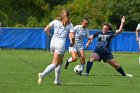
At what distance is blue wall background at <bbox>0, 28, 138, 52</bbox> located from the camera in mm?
39812

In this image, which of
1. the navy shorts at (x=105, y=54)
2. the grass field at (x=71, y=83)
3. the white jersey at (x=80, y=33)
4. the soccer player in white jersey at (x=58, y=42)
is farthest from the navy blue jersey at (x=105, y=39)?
the soccer player in white jersey at (x=58, y=42)

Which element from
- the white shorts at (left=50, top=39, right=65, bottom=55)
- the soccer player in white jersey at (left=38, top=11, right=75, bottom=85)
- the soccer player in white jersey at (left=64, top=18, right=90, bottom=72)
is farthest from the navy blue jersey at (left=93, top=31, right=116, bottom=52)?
the white shorts at (left=50, top=39, right=65, bottom=55)

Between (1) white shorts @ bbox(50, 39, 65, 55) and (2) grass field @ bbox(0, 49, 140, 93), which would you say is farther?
(1) white shorts @ bbox(50, 39, 65, 55)

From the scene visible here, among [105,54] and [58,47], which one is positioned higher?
[58,47]

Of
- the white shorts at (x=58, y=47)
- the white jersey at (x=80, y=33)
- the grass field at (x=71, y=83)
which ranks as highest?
the white shorts at (x=58, y=47)

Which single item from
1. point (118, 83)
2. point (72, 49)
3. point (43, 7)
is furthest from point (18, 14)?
point (118, 83)

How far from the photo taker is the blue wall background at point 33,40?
39812 millimetres

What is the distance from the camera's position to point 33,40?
4028cm

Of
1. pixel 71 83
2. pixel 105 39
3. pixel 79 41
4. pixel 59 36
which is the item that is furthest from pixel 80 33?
pixel 59 36

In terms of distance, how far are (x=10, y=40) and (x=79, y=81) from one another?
2383 cm

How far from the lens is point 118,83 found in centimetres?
1599

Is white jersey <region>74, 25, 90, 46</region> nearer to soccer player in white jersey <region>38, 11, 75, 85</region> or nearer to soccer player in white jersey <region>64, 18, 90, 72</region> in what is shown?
soccer player in white jersey <region>64, 18, 90, 72</region>

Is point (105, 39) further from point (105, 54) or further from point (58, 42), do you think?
point (58, 42)

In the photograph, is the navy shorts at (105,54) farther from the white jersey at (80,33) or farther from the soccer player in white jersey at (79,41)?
the white jersey at (80,33)
